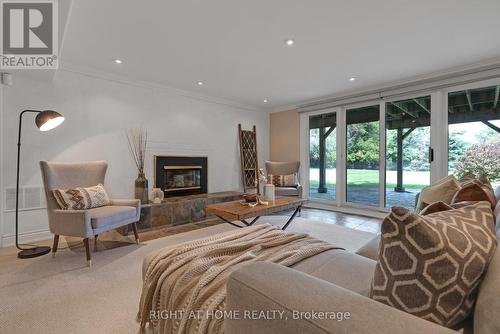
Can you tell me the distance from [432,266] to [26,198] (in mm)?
3984

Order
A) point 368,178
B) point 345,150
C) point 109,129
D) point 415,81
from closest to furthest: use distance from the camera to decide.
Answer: point 109,129 → point 415,81 → point 368,178 → point 345,150

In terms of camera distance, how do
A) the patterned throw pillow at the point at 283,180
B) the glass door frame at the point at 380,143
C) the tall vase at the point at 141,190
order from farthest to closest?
the patterned throw pillow at the point at 283,180 < the glass door frame at the point at 380,143 < the tall vase at the point at 141,190

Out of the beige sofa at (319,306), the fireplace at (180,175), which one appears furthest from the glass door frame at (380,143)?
the beige sofa at (319,306)

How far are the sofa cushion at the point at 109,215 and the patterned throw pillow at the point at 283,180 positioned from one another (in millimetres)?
2758

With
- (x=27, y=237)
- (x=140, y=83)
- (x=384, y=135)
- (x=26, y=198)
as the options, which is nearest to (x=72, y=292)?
(x=27, y=237)

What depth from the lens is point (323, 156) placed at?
204 inches

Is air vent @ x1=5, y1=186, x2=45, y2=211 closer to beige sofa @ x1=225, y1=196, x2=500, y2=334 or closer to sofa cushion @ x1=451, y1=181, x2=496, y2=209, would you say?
beige sofa @ x1=225, y1=196, x2=500, y2=334

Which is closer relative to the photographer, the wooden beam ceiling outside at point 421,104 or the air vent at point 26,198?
the air vent at point 26,198

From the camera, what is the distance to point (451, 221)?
0.72m

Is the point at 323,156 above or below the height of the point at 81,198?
above

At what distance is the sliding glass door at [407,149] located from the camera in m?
3.86

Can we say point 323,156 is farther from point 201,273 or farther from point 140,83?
point 201,273

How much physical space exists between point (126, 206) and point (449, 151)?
15.1ft

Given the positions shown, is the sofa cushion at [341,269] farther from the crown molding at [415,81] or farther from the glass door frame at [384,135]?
the crown molding at [415,81]
